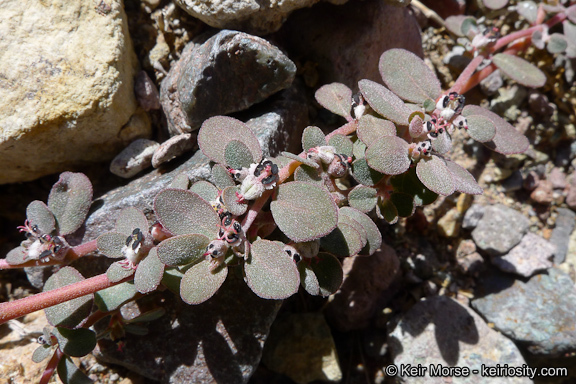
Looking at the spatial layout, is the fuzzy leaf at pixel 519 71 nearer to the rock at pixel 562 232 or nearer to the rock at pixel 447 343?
the rock at pixel 562 232

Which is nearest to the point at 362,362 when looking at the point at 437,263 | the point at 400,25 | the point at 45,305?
the point at 437,263

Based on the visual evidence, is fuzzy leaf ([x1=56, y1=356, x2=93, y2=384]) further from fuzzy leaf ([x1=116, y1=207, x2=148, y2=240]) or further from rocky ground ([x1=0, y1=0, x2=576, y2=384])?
fuzzy leaf ([x1=116, y1=207, x2=148, y2=240])

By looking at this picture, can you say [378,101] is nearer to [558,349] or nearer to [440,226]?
[440,226]

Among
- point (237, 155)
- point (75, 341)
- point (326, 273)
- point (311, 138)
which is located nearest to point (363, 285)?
point (326, 273)

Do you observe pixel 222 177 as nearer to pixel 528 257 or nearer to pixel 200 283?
pixel 200 283

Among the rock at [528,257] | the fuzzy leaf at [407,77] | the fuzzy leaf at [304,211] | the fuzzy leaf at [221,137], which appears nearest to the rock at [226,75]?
the fuzzy leaf at [221,137]

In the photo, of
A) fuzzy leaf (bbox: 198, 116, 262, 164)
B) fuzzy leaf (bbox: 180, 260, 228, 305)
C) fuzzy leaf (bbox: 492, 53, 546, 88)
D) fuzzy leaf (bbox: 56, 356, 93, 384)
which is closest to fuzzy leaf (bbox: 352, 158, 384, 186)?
fuzzy leaf (bbox: 198, 116, 262, 164)
